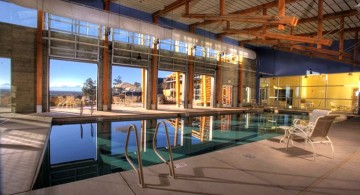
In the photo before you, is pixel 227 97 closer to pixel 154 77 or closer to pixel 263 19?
pixel 154 77

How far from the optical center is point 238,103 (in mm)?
19719

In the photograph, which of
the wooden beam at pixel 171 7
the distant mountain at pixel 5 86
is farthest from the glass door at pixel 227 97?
the distant mountain at pixel 5 86

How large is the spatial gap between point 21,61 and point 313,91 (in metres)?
21.9

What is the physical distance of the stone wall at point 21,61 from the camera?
366 inches

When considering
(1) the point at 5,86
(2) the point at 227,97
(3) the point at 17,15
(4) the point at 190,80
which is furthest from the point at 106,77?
(2) the point at 227,97

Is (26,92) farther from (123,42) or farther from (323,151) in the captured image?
(323,151)

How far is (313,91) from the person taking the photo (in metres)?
19.6

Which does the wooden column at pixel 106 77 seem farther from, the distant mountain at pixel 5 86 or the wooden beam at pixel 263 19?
the wooden beam at pixel 263 19

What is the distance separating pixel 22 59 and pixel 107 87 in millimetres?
4015

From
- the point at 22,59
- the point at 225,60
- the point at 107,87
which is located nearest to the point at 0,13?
the point at 22,59

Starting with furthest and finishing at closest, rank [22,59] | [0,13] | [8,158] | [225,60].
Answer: [225,60] < [22,59] < [0,13] < [8,158]

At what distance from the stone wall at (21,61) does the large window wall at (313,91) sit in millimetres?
18637

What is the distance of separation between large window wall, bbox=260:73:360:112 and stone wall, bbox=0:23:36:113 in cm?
1864

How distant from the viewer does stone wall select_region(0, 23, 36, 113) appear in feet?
30.5
